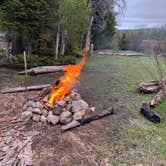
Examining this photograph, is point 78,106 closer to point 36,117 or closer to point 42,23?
point 36,117

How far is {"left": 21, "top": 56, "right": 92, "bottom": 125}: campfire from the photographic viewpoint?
16.3 ft

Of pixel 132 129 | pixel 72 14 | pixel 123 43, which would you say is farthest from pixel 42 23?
pixel 123 43

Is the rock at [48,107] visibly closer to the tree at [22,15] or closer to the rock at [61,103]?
the rock at [61,103]

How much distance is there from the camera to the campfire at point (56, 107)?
195 inches

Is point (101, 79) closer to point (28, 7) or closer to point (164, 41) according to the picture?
point (164, 41)

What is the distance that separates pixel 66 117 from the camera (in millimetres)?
4934

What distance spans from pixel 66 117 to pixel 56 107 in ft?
1.19

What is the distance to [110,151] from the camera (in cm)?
414

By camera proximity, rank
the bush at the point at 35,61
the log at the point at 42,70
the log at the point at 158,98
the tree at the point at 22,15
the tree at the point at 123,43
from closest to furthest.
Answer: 1. the log at the point at 158,98
2. the log at the point at 42,70
3. the tree at the point at 22,15
4. the bush at the point at 35,61
5. the tree at the point at 123,43

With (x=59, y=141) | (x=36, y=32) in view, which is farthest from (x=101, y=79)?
(x=59, y=141)

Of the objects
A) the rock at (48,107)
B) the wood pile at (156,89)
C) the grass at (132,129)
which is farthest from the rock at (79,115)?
the wood pile at (156,89)

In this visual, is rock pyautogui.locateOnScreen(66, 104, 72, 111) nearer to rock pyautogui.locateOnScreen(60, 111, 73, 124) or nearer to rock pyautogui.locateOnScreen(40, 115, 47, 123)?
rock pyautogui.locateOnScreen(60, 111, 73, 124)

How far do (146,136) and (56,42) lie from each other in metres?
8.71

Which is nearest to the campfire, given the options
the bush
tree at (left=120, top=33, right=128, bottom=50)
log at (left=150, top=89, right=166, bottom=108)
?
log at (left=150, top=89, right=166, bottom=108)
